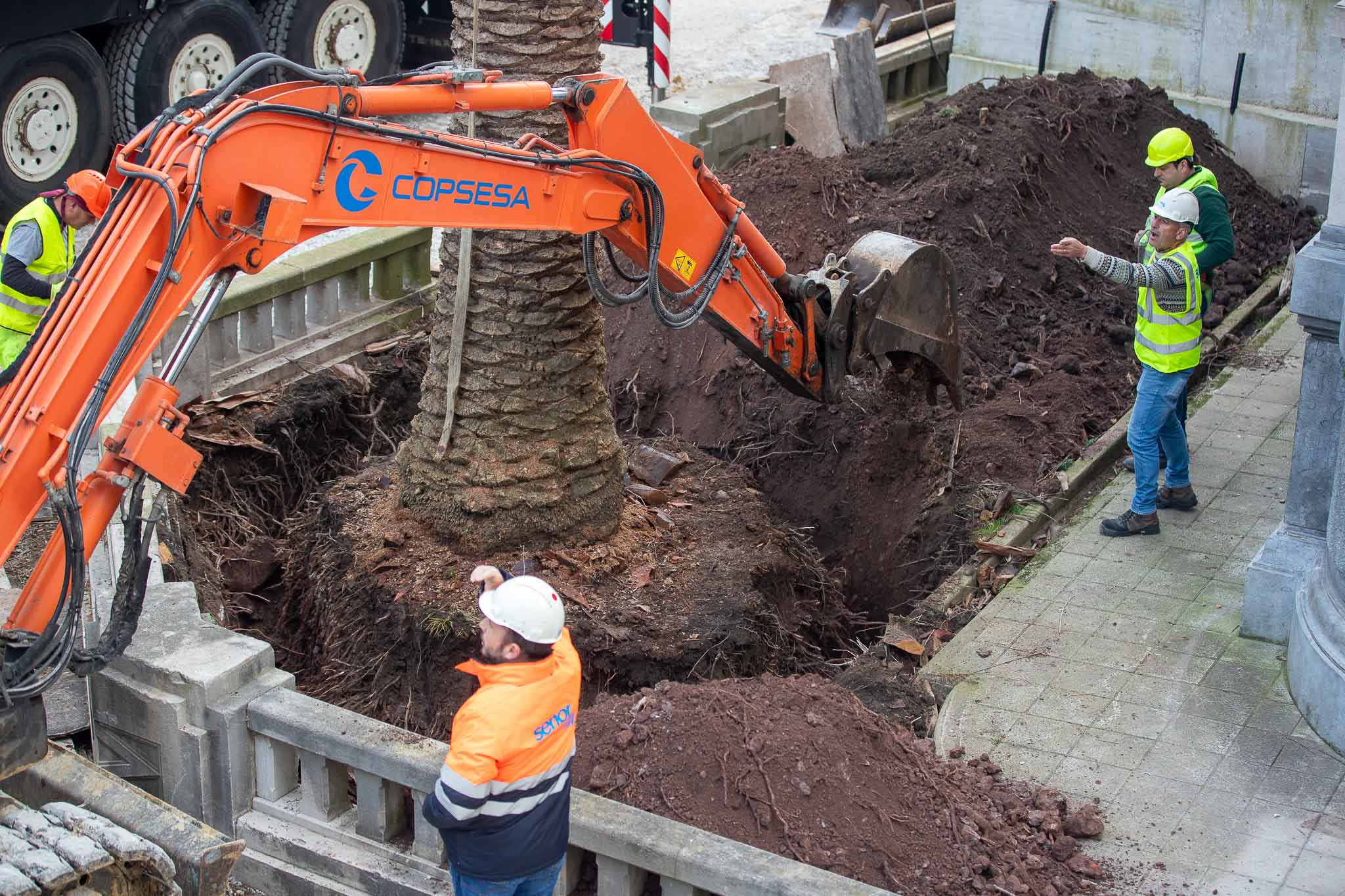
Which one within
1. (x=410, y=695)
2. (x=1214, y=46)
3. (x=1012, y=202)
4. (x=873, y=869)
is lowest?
(x=410, y=695)

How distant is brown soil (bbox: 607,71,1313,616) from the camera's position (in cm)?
940

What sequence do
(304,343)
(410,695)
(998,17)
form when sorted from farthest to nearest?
1. (998,17)
2. (304,343)
3. (410,695)

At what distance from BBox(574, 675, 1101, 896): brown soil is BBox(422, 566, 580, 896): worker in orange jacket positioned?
0.92 m

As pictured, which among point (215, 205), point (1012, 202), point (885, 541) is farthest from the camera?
point (1012, 202)

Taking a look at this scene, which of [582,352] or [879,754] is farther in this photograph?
[582,352]

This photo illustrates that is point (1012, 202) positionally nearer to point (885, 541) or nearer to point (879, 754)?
point (885, 541)

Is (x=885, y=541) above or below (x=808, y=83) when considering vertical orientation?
below

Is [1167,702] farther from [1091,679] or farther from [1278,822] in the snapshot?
[1278,822]

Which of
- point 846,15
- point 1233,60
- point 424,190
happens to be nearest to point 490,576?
point 424,190

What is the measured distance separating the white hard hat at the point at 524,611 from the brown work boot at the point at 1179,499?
17.5 ft

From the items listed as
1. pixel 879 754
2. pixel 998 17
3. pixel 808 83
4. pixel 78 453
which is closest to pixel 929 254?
pixel 879 754

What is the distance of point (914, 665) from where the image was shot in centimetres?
773

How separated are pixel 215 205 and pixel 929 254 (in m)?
4.10

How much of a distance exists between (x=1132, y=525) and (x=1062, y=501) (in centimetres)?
61
